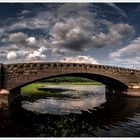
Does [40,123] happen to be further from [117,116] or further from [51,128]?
[117,116]

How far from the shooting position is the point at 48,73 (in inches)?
1549

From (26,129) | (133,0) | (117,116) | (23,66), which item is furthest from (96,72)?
(26,129)

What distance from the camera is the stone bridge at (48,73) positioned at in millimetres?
34812

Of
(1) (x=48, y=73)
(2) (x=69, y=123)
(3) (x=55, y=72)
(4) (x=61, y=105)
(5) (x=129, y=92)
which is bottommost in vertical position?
(2) (x=69, y=123)

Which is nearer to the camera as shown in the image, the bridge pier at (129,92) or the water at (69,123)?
the water at (69,123)

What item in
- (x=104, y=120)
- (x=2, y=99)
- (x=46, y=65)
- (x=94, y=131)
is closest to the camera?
(x=94, y=131)

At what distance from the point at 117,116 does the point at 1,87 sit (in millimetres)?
15729

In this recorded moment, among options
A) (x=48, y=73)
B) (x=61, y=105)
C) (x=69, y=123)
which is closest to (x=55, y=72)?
(x=48, y=73)

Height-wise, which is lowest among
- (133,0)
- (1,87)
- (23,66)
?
(1,87)

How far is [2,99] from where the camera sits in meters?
A: 32.8

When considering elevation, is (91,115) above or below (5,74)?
below

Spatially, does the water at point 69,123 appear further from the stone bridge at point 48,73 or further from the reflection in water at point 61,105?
the stone bridge at point 48,73

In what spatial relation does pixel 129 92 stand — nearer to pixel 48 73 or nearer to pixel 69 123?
pixel 48 73

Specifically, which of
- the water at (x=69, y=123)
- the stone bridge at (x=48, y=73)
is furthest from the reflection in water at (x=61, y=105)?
the stone bridge at (x=48, y=73)
